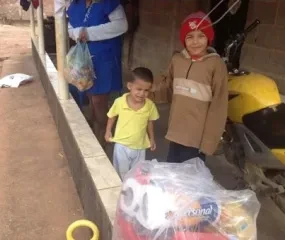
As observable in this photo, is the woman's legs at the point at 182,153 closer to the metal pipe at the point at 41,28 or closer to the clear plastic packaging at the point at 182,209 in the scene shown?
the clear plastic packaging at the point at 182,209

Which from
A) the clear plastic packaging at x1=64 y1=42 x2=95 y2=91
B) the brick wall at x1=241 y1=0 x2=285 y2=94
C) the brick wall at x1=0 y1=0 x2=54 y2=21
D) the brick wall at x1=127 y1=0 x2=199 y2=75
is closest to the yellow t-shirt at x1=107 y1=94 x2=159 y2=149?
the clear plastic packaging at x1=64 y1=42 x2=95 y2=91

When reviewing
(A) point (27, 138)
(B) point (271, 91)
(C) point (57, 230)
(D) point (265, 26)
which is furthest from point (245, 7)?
(C) point (57, 230)

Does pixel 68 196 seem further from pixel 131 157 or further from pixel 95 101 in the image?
pixel 95 101

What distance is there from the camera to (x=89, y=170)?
2.66 meters

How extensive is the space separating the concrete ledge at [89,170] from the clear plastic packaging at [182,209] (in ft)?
1.85

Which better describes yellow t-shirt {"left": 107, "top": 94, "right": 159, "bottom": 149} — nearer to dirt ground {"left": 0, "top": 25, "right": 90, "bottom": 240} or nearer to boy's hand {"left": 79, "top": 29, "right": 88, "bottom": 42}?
dirt ground {"left": 0, "top": 25, "right": 90, "bottom": 240}

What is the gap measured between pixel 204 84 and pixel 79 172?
1.16 meters

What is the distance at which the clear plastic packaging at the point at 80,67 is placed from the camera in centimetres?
349

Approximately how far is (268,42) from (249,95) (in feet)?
6.06

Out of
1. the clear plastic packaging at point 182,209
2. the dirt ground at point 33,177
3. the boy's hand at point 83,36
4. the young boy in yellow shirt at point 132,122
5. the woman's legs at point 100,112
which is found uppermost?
the boy's hand at point 83,36

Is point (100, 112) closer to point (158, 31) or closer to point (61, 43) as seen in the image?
point (61, 43)

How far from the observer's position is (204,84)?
103 inches

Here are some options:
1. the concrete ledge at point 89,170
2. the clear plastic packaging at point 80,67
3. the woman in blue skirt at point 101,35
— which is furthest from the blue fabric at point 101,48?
the concrete ledge at point 89,170

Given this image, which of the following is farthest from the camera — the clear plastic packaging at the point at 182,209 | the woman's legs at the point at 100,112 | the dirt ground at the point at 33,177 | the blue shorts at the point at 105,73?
the woman's legs at the point at 100,112
